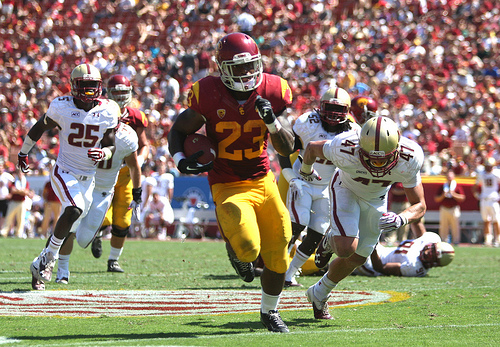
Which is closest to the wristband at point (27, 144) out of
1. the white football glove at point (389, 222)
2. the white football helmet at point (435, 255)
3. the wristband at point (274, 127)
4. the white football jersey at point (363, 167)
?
the white football jersey at point (363, 167)

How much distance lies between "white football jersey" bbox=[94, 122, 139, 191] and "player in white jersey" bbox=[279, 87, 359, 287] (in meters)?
1.67

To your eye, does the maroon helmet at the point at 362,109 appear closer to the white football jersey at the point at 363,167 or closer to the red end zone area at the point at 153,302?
the red end zone area at the point at 153,302

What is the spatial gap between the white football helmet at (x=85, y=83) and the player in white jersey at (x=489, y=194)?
9857 mm

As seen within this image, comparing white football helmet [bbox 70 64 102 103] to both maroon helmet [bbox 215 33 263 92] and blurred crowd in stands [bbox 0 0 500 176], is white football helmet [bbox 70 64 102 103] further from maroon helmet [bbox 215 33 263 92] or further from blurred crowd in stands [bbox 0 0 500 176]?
blurred crowd in stands [bbox 0 0 500 176]

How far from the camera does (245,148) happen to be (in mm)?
4598

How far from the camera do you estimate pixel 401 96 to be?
717 inches

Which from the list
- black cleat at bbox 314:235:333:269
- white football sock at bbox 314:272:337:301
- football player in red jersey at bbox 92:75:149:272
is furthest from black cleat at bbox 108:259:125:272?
white football sock at bbox 314:272:337:301

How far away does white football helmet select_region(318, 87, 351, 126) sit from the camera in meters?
6.64

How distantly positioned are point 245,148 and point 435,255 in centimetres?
423

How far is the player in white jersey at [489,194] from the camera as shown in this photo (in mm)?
14438

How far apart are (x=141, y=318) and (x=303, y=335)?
1.21 metres

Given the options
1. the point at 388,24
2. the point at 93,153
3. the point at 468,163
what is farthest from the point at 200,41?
the point at 93,153

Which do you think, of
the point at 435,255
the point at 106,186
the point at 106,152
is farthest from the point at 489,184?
the point at 106,152

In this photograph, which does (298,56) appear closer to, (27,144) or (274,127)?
(27,144)
